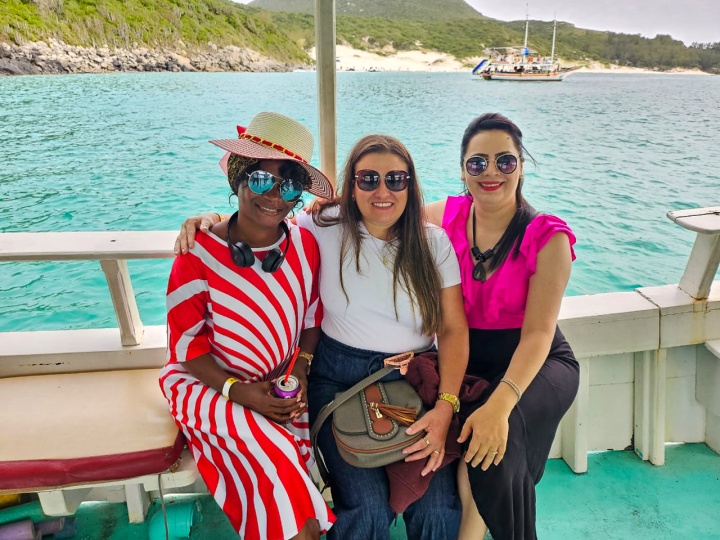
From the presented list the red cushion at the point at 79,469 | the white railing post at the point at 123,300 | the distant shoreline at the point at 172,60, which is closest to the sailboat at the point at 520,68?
the distant shoreline at the point at 172,60

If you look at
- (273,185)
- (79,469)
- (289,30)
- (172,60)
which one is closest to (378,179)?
(273,185)

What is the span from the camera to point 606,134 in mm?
19875

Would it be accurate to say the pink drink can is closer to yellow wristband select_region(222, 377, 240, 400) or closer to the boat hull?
yellow wristband select_region(222, 377, 240, 400)

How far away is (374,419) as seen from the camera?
54.0 inches

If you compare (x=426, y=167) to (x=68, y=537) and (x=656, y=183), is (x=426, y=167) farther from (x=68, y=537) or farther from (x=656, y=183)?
(x=68, y=537)

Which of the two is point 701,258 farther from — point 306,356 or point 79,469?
point 79,469

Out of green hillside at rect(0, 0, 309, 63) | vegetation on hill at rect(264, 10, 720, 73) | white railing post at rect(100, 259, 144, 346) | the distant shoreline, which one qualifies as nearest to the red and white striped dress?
white railing post at rect(100, 259, 144, 346)

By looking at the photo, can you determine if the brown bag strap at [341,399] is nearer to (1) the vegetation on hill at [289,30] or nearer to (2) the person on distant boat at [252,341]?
(2) the person on distant boat at [252,341]

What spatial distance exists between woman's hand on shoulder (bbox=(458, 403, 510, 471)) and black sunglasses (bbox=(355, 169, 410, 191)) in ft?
2.22

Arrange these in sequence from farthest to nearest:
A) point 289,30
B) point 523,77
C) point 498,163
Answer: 1. point 523,77
2. point 289,30
3. point 498,163

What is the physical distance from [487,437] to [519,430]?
0.38 feet

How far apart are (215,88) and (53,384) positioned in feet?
111

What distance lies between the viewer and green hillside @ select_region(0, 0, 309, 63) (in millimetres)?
20281

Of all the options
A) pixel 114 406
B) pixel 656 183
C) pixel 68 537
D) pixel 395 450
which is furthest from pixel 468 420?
pixel 656 183
